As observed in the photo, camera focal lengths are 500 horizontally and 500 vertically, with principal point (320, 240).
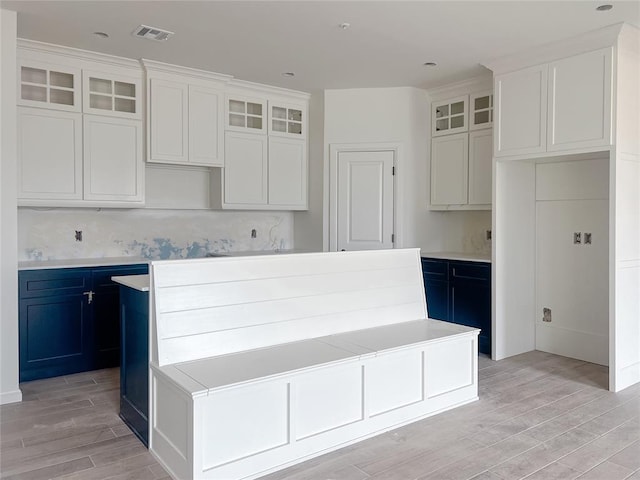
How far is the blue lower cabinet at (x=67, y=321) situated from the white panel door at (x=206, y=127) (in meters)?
1.27

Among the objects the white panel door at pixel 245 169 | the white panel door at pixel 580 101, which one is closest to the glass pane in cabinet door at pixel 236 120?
the white panel door at pixel 245 169

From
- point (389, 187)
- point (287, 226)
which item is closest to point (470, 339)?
point (389, 187)

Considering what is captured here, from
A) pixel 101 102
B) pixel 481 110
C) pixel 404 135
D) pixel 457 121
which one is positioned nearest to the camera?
pixel 101 102

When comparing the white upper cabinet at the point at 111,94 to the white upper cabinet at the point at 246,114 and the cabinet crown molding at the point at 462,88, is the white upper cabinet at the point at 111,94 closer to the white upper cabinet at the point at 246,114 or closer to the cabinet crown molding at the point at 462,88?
the white upper cabinet at the point at 246,114

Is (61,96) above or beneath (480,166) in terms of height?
above

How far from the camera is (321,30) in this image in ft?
12.1

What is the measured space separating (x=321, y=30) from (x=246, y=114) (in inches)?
67.8

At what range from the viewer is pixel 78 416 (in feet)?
10.3

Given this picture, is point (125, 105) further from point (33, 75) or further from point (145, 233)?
point (145, 233)

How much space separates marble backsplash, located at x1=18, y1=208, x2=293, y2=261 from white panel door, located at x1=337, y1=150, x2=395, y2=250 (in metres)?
0.86

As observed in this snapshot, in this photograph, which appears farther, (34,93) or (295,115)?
(295,115)

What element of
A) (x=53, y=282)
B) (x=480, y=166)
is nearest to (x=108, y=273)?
(x=53, y=282)

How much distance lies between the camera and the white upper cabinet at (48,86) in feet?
13.0

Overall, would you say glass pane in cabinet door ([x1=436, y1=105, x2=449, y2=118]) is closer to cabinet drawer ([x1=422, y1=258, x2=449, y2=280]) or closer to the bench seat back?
cabinet drawer ([x1=422, y1=258, x2=449, y2=280])
